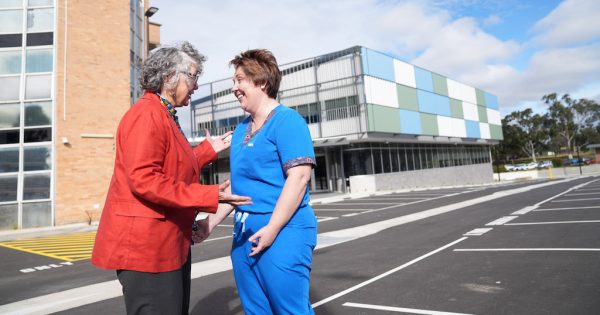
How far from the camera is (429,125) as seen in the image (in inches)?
1421

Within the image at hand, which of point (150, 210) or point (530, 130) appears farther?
point (530, 130)

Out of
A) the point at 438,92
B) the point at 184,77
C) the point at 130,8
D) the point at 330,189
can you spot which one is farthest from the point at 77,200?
the point at 438,92

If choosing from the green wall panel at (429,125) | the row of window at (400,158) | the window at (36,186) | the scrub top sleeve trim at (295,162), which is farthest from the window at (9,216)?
the green wall panel at (429,125)

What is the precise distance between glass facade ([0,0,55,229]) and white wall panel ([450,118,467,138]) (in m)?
37.0

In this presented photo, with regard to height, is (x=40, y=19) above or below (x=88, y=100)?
above

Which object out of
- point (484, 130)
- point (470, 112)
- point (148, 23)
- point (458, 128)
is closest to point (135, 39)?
point (148, 23)

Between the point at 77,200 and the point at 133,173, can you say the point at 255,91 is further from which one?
the point at 77,200

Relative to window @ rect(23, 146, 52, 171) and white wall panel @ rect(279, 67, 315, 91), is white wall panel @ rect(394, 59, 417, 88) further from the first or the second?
window @ rect(23, 146, 52, 171)

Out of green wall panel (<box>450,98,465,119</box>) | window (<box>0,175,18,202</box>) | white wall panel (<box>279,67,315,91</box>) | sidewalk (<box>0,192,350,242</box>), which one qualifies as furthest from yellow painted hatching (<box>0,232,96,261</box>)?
green wall panel (<box>450,98,465,119</box>)

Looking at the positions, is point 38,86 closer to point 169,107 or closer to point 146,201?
point 169,107

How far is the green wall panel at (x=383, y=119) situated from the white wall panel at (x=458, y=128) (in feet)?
40.5

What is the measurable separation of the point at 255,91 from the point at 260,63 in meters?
0.16

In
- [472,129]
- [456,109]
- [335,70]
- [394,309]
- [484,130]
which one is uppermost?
[335,70]

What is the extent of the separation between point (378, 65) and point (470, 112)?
20.4 meters
